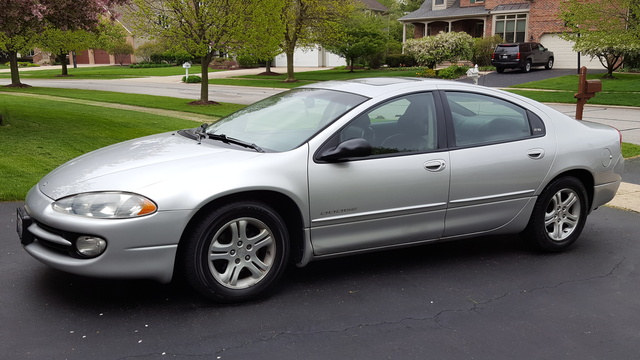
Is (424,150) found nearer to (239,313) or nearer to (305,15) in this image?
(239,313)

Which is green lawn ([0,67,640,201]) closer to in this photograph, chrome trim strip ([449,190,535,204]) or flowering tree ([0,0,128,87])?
flowering tree ([0,0,128,87])

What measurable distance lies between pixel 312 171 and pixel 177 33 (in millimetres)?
18134

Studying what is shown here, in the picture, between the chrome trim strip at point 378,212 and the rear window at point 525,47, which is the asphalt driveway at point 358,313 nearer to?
the chrome trim strip at point 378,212

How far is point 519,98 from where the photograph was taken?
5.39m

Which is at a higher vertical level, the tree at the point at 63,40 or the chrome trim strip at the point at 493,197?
the tree at the point at 63,40

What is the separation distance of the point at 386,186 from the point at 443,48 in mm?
37113

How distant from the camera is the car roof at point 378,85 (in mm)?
4859

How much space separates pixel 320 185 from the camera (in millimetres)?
4297

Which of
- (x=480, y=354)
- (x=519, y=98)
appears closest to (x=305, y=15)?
(x=519, y=98)

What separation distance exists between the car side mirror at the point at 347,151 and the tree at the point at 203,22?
17.4 m

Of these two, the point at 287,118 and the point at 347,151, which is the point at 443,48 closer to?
the point at 287,118

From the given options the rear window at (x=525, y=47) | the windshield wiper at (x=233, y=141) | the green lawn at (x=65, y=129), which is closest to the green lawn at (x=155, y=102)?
the green lawn at (x=65, y=129)

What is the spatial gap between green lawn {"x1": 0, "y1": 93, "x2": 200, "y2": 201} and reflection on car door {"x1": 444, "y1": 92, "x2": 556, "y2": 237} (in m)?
5.14

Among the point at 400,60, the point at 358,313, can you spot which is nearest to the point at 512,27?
the point at 400,60
